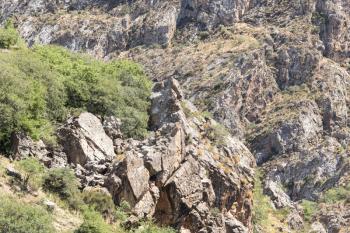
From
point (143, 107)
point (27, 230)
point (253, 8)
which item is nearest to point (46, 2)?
point (253, 8)

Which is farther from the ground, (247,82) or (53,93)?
(53,93)

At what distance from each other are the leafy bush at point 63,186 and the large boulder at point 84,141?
4.70m

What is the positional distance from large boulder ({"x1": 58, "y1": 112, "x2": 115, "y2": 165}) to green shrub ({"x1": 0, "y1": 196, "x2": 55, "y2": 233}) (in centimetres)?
1356

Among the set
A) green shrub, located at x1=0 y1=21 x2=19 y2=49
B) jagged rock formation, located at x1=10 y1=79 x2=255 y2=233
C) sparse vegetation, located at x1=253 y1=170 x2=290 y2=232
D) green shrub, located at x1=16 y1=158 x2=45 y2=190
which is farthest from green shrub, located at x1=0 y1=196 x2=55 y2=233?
green shrub, located at x1=0 y1=21 x2=19 y2=49

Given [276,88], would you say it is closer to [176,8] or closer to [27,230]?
[176,8]

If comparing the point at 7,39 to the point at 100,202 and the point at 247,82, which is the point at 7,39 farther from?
the point at 247,82

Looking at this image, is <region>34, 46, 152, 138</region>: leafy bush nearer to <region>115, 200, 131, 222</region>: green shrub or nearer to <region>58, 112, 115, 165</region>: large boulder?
<region>58, 112, 115, 165</region>: large boulder

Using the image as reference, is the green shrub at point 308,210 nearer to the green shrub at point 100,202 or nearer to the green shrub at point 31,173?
the green shrub at point 100,202

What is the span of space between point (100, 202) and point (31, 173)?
4.58m

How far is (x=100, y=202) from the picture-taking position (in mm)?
37469

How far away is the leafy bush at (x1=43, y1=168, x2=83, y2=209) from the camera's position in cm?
3622

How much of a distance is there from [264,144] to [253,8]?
43.8 metres

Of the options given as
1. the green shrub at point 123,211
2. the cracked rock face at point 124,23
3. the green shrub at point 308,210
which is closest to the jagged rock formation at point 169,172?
the green shrub at point 123,211

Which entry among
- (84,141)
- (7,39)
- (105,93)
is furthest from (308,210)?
(84,141)
